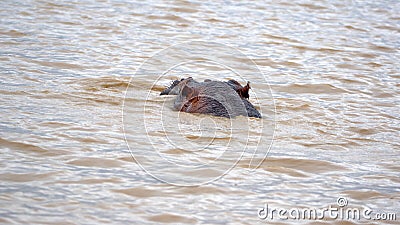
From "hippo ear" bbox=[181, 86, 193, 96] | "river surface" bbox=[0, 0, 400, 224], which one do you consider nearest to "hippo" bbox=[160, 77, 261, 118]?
"hippo ear" bbox=[181, 86, 193, 96]

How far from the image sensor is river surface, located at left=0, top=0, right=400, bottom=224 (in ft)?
17.5

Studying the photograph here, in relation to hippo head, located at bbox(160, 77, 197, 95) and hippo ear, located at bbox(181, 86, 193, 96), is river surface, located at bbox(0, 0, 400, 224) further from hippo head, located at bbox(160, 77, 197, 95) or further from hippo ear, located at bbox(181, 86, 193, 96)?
hippo ear, located at bbox(181, 86, 193, 96)

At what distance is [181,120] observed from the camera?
24.2 feet

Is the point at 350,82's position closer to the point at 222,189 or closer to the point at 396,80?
the point at 396,80

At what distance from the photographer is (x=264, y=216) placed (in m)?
5.16

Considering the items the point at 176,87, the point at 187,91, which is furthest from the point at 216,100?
the point at 176,87

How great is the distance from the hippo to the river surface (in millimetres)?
124

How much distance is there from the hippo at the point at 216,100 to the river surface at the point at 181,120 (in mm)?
124

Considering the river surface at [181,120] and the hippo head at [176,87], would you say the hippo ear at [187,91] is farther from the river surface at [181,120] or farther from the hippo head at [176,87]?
the river surface at [181,120]

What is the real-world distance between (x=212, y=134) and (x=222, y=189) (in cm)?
146

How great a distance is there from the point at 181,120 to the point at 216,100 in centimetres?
43

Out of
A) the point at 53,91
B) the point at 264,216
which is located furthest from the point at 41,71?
the point at 264,216

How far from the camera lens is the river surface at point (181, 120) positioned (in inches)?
210

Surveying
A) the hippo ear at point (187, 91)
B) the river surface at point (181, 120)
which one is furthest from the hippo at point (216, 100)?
the river surface at point (181, 120)
